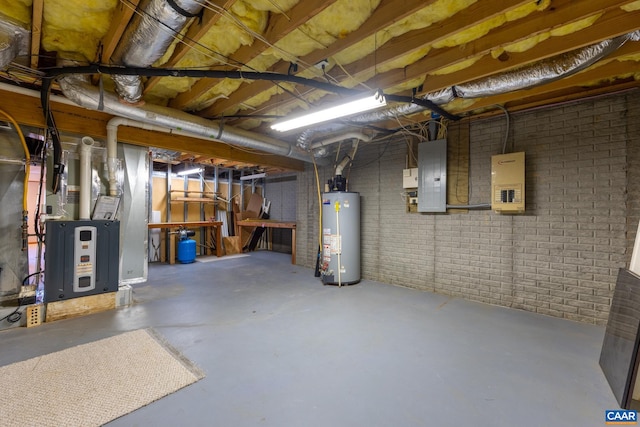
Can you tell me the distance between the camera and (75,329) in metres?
2.72

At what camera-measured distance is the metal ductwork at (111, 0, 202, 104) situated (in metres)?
1.61

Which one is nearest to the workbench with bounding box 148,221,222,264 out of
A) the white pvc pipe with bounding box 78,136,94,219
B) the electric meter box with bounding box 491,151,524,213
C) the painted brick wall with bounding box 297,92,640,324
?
the white pvc pipe with bounding box 78,136,94,219

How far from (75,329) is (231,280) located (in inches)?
84.4

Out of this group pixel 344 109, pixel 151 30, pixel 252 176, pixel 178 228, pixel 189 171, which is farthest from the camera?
pixel 252 176

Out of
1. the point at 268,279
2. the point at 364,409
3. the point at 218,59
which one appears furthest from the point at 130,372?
the point at 268,279

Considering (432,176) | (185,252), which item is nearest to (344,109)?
(432,176)

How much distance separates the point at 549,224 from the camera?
3205mm

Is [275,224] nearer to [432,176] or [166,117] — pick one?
[166,117]

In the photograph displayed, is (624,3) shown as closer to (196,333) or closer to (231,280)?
(196,333)

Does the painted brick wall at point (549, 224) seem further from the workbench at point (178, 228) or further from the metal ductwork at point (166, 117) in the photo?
the workbench at point (178, 228)

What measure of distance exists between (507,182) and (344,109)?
2207 mm

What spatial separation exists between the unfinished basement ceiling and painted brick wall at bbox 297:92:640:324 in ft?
1.24

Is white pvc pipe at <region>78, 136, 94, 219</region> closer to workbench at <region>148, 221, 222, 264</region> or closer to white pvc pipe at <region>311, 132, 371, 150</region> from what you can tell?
workbench at <region>148, 221, 222, 264</region>

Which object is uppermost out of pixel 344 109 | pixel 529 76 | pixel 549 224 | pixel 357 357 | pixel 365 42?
pixel 365 42
